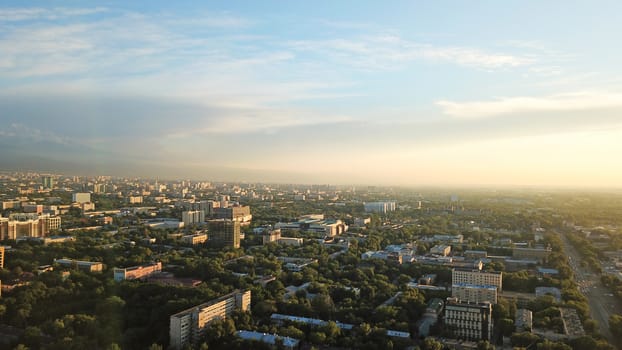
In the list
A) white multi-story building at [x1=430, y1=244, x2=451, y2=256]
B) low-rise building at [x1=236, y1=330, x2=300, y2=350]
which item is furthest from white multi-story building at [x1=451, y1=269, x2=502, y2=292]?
low-rise building at [x1=236, y1=330, x2=300, y2=350]

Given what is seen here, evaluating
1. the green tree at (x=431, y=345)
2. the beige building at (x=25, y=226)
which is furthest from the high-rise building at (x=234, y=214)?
the green tree at (x=431, y=345)

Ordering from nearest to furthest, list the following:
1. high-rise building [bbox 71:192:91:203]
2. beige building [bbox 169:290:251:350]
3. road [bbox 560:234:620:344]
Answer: beige building [bbox 169:290:251:350]
road [bbox 560:234:620:344]
high-rise building [bbox 71:192:91:203]

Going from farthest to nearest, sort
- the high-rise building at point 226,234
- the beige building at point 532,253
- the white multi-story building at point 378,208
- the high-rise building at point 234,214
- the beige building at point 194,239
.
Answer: the white multi-story building at point 378,208
the high-rise building at point 234,214
the beige building at point 194,239
the high-rise building at point 226,234
the beige building at point 532,253

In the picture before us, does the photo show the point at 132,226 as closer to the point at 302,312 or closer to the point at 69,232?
the point at 69,232

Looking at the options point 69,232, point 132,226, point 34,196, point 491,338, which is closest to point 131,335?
point 491,338

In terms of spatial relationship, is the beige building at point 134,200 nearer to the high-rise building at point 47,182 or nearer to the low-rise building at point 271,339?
the high-rise building at point 47,182

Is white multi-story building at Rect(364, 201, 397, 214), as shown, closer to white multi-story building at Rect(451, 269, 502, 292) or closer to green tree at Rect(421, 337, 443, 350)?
white multi-story building at Rect(451, 269, 502, 292)
